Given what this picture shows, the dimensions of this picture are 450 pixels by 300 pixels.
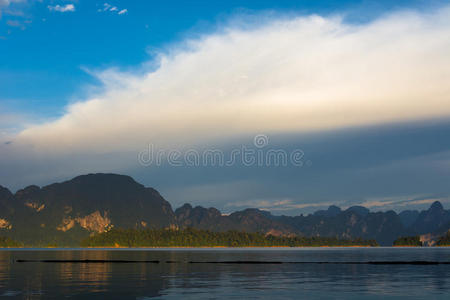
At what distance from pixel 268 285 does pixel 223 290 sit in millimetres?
8261

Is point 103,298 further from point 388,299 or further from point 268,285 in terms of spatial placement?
point 388,299

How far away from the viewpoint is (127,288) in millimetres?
59844

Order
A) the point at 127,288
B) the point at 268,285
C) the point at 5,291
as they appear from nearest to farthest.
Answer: the point at 5,291, the point at 127,288, the point at 268,285

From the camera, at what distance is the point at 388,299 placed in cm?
5003

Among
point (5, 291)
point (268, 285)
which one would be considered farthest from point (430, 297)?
point (5, 291)

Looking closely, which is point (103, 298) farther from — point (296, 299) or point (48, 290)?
point (296, 299)

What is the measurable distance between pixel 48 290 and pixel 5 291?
4.35 meters

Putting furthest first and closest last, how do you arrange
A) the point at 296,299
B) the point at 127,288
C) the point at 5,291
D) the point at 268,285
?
the point at 268,285 < the point at 127,288 < the point at 5,291 < the point at 296,299

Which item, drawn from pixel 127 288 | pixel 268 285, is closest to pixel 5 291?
pixel 127 288

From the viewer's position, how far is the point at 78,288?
60.2 meters

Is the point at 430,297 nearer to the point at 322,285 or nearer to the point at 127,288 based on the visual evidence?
the point at 322,285

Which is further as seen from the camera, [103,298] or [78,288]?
[78,288]

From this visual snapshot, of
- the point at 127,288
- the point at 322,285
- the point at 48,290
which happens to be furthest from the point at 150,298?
the point at 322,285

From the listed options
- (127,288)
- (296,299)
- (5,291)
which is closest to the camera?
(296,299)
